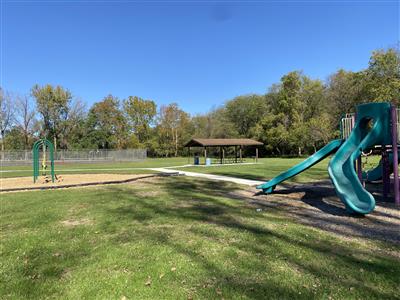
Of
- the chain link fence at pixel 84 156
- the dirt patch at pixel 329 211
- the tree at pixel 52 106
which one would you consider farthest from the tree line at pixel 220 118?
the dirt patch at pixel 329 211

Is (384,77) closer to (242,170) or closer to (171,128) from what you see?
(242,170)

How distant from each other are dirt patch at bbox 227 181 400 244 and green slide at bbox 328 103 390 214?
16.1 inches

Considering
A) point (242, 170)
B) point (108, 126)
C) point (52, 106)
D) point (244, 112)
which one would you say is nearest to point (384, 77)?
point (242, 170)

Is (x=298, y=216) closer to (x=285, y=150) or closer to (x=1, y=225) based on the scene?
(x=1, y=225)

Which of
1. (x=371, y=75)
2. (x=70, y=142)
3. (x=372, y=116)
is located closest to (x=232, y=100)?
(x=371, y=75)

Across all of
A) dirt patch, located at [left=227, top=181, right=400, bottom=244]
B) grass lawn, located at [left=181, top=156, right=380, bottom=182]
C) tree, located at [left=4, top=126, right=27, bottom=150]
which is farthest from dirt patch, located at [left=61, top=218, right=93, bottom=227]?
tree, located at [left=4, top=126, right=27, bottom=150]

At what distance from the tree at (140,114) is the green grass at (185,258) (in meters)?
56.3

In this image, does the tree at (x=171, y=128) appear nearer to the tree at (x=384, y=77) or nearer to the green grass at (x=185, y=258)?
the tree at (x=384, y=77)

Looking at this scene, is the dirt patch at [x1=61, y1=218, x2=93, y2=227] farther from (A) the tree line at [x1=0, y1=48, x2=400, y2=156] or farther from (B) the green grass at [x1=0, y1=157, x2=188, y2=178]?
(A) the tree line at [x1=0, y1=48, x2=400, y2=156]

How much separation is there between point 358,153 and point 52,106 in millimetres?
59267

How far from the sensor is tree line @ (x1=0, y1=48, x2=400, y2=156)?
4588 centimetres

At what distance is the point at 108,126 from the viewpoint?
207 ft

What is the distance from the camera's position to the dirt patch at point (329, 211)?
5.67m

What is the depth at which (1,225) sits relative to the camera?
6.47 metres
